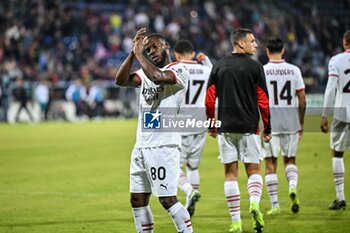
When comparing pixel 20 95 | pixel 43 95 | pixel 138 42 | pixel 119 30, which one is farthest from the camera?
pixel 119 30

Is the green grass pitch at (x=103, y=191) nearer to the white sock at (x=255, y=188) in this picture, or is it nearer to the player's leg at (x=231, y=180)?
the player's leg at (x=231, y=180)

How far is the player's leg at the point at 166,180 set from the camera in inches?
303

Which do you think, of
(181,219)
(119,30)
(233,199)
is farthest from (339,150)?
(119,30)

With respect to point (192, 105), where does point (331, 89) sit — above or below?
above

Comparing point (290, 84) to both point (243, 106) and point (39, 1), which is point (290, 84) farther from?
point (39, 1)

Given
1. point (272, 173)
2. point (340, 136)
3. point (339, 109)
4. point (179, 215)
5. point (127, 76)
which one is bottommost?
point (272, 173)

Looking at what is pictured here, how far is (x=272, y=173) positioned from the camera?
1101 centimetres

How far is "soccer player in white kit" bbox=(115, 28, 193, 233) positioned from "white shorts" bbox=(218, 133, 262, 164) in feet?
5.49

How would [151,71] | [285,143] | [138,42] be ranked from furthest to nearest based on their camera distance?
[285,143]
[138,42]
[151,71]

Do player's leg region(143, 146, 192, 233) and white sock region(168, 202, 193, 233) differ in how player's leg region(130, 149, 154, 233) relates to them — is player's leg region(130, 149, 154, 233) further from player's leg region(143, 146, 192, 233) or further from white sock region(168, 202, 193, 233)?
white sock region(168, 202, 193, 233)

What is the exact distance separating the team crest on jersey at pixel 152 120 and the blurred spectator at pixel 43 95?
987 inches

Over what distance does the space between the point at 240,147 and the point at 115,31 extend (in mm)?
28611

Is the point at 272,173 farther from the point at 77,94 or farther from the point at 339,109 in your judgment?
the point at 77,94

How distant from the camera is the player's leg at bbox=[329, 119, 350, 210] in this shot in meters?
11.0
